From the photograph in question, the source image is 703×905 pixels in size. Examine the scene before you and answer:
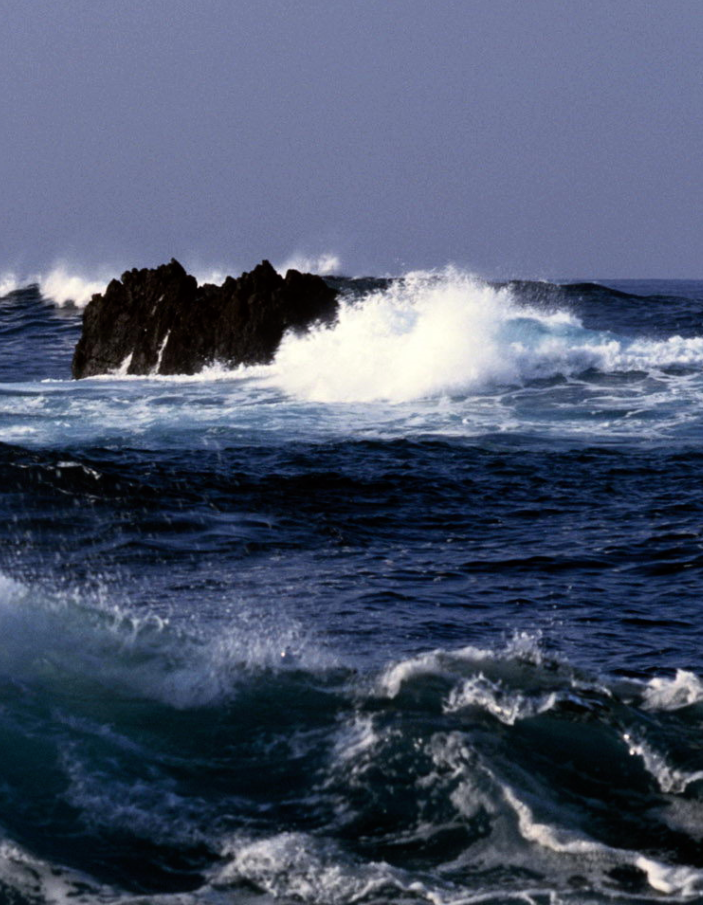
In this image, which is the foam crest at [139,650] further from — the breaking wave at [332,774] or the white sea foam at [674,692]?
the white sea foam at [674,692]

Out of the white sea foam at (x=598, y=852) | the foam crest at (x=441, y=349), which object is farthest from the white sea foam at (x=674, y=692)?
the foam crest at (x=441, y=349)

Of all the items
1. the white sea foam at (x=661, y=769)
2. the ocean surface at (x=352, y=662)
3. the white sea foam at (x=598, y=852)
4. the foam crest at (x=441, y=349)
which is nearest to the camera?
the white sea foam at (x=598, y=852)

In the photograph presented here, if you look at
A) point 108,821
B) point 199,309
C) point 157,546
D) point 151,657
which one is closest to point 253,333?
point 199,309

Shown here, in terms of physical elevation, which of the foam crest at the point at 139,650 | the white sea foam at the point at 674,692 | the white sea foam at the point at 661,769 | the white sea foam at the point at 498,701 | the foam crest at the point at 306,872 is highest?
the foam crest at the point at 139,650

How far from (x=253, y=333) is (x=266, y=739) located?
20.3 m

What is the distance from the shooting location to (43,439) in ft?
56.4

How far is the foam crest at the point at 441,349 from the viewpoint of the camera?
22.6 metres

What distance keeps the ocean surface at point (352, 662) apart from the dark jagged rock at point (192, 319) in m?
7.94

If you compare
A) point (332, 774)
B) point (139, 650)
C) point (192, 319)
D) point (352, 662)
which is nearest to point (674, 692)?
point (352, 662)

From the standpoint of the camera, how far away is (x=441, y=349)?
78.1 ft

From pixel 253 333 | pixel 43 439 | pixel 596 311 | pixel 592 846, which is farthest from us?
pixel 596 311

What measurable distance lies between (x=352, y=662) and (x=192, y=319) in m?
20.3

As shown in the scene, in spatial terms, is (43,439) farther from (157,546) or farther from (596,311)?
(596,311)

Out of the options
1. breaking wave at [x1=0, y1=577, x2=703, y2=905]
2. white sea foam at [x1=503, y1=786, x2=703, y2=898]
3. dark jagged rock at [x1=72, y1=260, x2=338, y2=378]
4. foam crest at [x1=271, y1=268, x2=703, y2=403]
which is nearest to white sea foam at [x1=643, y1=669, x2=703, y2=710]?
breaking wave at [x1=0, y1=577, x2=703, y2=905]
